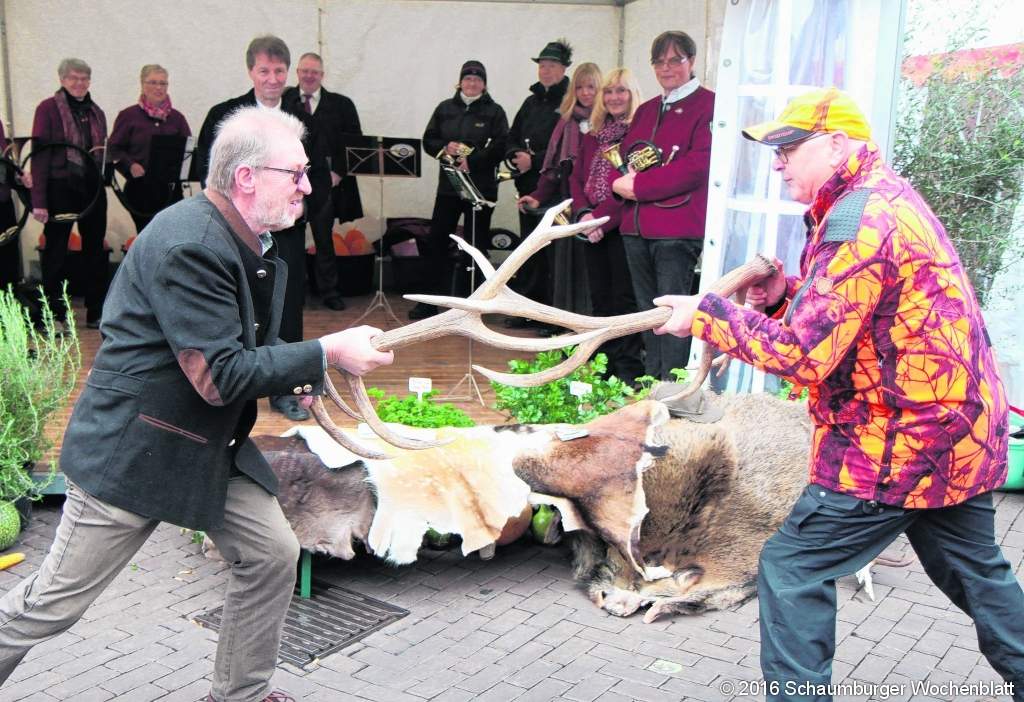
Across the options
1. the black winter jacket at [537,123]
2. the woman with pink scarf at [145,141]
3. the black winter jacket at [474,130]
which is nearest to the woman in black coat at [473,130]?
the black winter jacket at [474,130]

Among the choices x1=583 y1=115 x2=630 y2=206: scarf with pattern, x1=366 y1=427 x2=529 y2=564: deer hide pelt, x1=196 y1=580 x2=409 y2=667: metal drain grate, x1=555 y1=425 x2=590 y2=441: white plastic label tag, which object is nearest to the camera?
x1=196 y1=580 x2=409 y2=667: metal drain grate

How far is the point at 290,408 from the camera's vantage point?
21.1 ft

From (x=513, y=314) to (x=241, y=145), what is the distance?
1099 mm

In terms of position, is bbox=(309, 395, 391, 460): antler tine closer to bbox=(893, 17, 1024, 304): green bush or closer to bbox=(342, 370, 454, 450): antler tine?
bbox=(342, 370, 454, 450): antler tine

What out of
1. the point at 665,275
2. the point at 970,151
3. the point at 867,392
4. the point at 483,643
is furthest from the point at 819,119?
the point at 970,151

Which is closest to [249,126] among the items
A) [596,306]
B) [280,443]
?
[280,443]

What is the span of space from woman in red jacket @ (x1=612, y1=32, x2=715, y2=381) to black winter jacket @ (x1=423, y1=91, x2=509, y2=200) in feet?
10.2

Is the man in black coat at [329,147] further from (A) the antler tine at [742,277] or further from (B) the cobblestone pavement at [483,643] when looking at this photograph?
(A) the antler tine at [742,277]

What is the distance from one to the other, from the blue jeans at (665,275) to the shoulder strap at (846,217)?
3380 mm

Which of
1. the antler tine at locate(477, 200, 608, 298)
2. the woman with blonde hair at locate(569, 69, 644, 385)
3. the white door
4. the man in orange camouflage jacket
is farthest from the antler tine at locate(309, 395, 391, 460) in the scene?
the woman with blonde hair at locate(569, 69, 644, 385)

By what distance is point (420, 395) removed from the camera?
5258 millimetres

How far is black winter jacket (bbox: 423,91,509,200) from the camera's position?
9375 mm

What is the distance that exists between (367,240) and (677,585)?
7575 mm

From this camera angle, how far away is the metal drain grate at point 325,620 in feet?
13.2
